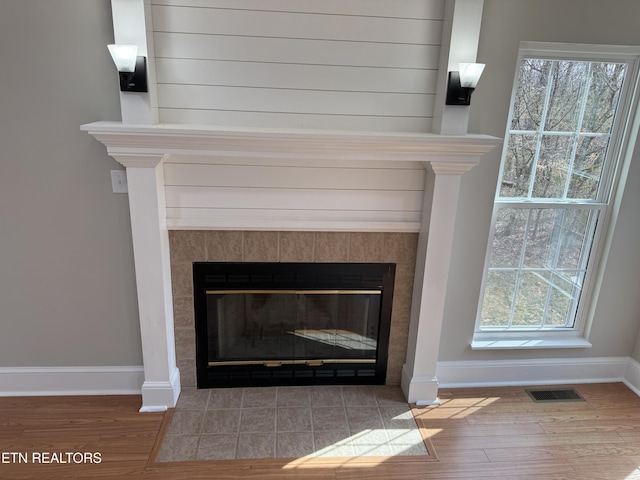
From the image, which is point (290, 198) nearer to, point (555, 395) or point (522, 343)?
point (522, 343)

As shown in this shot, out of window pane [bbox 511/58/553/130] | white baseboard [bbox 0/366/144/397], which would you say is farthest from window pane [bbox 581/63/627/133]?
white baseboard [bbox 0/366/144/397]

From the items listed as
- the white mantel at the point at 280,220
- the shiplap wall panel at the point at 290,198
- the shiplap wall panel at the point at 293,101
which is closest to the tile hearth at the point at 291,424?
the white mantel at the point at 280,220

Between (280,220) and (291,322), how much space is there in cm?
64

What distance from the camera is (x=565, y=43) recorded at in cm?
221

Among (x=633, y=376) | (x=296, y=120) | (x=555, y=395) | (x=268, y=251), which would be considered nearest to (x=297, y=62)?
(x=296, y=120)

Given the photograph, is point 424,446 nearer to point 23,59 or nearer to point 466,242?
point 466,242

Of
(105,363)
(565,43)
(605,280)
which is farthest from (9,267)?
(605,280)

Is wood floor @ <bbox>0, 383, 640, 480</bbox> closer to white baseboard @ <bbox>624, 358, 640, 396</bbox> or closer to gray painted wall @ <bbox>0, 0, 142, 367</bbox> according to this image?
white baseboard @ <bbox>624, 358, 640, 396</bbox>

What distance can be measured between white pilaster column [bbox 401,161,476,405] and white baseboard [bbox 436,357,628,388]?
203mm

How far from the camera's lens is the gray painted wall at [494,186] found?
217 cm

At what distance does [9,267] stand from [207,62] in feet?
4.77

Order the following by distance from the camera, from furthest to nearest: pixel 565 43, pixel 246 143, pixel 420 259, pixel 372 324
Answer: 1. pixel 372 324
2. pixel 420 259
3. pixel 565 43
4. pixel 246 143

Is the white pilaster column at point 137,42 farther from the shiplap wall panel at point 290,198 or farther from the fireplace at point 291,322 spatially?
the fireplace at point 291,322

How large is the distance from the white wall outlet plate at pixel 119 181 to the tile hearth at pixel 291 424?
1198mm
